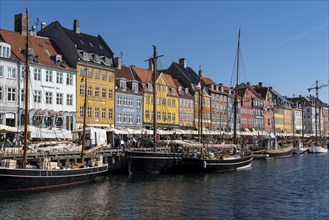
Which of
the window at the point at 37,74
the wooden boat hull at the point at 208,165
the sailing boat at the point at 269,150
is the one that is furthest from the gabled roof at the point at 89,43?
the sailing boat at the point at 269,150

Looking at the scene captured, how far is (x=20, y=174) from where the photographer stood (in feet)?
103

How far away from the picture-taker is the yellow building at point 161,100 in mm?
74000

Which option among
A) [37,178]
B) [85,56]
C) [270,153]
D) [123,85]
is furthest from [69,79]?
[270,153]

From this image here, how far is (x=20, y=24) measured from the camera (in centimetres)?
5834

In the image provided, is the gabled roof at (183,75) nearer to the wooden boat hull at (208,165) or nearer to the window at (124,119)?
the window at (124,119)

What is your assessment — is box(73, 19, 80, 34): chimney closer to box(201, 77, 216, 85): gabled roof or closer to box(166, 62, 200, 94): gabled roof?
box(166, 62, 200, 94): gabled roof

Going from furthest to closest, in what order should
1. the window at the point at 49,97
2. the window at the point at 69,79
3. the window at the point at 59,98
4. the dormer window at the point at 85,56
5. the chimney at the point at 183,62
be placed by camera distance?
the chimney at the point at 183,62
the dormer window at the point at 85,56
the window at the point at 69,79
the window at the point at 59,98
the window at the point at 49,97

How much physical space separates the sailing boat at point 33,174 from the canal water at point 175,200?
3.07 ft

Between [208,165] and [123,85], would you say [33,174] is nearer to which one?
[208,165]

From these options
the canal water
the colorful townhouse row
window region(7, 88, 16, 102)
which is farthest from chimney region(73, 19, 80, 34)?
the canal water

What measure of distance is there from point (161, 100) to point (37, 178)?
45.3 metres

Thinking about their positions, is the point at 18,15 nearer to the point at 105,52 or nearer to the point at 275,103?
the point at 105,52

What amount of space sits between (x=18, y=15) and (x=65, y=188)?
107 feet

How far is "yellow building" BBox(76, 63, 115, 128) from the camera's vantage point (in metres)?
60.3
